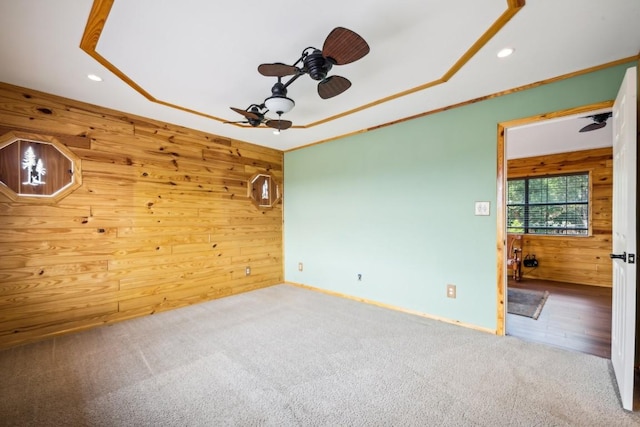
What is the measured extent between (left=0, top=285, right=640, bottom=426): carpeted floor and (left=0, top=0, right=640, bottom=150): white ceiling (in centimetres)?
248

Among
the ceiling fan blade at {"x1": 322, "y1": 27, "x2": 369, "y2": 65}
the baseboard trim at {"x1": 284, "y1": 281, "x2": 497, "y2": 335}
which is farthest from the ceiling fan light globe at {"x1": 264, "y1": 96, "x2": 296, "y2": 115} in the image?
the baseboard trim at {"x1": 284, "y1": 281, "x2": 497, "y2": 335}

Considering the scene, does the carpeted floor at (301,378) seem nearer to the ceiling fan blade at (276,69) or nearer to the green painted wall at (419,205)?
the green painted wall at (419,205)

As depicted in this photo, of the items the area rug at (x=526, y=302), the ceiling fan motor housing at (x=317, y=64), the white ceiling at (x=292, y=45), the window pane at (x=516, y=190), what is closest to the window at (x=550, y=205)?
the window pane at (x=516, y=190)

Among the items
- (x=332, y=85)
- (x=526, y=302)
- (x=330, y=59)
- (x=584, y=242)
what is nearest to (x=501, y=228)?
(x=526, y=302)

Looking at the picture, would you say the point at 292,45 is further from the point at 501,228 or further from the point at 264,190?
the point at 264,190

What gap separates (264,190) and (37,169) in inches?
109

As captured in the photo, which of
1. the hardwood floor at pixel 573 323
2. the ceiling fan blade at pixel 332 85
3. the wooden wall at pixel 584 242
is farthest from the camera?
the wooden wall at pixel 584 242

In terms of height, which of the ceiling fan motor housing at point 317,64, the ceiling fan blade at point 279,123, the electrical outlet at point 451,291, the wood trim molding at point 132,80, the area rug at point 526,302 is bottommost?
the area rug at point 526,302

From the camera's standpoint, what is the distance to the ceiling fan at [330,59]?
1521mm

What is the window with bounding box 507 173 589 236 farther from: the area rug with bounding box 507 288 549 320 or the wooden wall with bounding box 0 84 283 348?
the wooden wall with bounding box 0 84 283 348

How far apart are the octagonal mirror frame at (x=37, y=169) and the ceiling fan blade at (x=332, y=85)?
2754 millimetres

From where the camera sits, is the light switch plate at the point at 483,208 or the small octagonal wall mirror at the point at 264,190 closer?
the light switch plate at the point at 483,208

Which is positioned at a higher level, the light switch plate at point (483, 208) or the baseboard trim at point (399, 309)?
the light switch plate at point (483, 208)

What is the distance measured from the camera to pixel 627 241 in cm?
178
